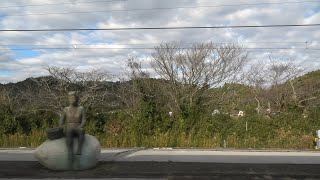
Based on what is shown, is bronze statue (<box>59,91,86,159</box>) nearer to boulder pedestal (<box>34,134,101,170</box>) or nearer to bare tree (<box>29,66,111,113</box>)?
boulder pedestal (<box>34,134,101,170</box>)

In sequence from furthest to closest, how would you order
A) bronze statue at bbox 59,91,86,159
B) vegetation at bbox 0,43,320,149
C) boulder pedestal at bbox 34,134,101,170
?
vegetation at bbox 0,43,320,149, bronze statue at bbox 59,91,86,159, boulder pedestal at bbox 34,134,101,170

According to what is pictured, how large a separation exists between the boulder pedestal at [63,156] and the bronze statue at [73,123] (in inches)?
5.1

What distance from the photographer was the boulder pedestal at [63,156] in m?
10.9

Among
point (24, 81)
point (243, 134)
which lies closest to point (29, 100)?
point (24, 81)

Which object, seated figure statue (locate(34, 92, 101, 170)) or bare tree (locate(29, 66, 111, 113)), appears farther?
bare tree (locate(29, 66, 111, 113))

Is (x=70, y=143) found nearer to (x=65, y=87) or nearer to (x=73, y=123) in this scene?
(x=73, y=123)

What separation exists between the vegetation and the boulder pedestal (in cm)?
1414

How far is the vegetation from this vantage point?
26766 millimetres

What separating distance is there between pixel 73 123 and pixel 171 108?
2174 cm

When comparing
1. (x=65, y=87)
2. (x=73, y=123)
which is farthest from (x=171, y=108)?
(x=73, y=123)

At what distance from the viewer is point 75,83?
36.1 metres

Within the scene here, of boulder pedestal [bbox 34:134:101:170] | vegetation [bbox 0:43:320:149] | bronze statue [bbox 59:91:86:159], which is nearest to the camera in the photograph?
boulder pedestal [bbox 34:134:101:170]

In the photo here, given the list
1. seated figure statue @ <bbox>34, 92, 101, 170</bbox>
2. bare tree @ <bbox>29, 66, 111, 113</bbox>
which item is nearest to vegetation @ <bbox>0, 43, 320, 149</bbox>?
bare tree @ <bbox>29, 66, 111, 113</bbox>

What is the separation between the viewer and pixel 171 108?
32750 mm
